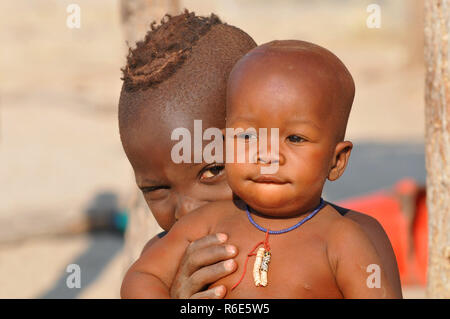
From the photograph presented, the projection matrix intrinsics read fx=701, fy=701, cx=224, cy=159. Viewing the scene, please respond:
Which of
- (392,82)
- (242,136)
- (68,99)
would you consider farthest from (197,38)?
(392,82)

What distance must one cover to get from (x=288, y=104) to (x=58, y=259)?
6764 millimetres

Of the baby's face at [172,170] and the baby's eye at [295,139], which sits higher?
the baby's eye at [295,139]

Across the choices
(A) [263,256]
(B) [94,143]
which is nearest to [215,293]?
(A) [263,256]

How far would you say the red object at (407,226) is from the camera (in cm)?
650

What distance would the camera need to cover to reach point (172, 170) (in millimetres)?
2381

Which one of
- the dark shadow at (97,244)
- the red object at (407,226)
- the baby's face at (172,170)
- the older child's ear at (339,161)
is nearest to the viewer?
the older child's ear at (339,161)

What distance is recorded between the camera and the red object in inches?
256

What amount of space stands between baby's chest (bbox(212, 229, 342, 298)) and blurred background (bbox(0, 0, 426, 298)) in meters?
1.59

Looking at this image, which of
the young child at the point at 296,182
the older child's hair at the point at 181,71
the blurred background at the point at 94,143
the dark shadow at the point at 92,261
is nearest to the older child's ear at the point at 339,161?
the young child at the point at 296,182

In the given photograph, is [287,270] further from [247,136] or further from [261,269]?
[247,136]

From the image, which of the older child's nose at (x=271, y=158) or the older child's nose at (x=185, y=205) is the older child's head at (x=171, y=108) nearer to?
the older child's nose at (x=185, y=205)

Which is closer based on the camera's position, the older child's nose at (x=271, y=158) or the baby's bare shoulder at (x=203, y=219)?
the older child's nose at (x=271, y=158)

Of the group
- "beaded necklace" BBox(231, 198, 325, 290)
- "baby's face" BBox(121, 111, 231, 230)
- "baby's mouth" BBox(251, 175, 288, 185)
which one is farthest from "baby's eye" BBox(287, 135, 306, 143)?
"baby's face" BBox(121, 111, 231, 230)

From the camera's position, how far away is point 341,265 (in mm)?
1915
